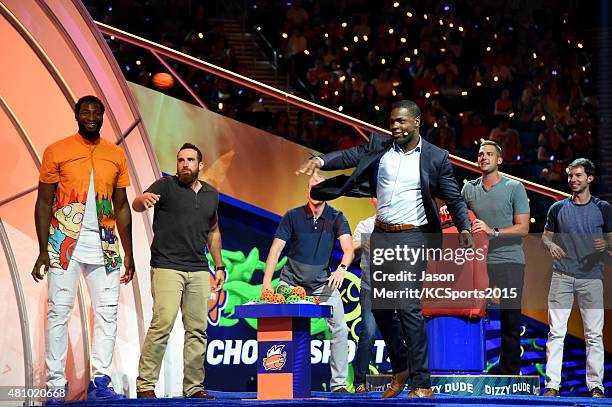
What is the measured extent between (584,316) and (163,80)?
4.38m

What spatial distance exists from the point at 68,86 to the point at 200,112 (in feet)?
5.30

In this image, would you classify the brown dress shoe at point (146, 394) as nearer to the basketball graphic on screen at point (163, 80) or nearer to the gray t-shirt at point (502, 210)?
the gray t-shirt at point (502, 210)

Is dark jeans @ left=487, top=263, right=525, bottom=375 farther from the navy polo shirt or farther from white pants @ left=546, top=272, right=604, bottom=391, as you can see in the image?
the navy polo shirt

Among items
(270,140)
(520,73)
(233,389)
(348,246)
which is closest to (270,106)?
(270,140)

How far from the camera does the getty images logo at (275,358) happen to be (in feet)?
22.4

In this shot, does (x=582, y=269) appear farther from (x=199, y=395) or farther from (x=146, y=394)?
(x=146, y=394)

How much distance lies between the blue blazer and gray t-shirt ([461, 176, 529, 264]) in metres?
1.24

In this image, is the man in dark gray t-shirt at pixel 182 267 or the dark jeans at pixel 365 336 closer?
the man in dark gray t-shirt at pixel 182 267

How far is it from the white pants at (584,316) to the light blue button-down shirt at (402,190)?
1.86 metres

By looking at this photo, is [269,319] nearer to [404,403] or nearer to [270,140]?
[404,403]

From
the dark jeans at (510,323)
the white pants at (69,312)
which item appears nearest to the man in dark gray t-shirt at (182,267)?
the white pants at (69,312)

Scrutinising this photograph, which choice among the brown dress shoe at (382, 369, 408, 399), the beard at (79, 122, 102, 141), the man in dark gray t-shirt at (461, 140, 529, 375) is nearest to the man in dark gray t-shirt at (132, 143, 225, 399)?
the beard at (79, 122, 102, 141)

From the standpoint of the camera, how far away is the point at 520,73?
1315 cm

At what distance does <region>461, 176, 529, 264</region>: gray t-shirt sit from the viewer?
7.65 metres
